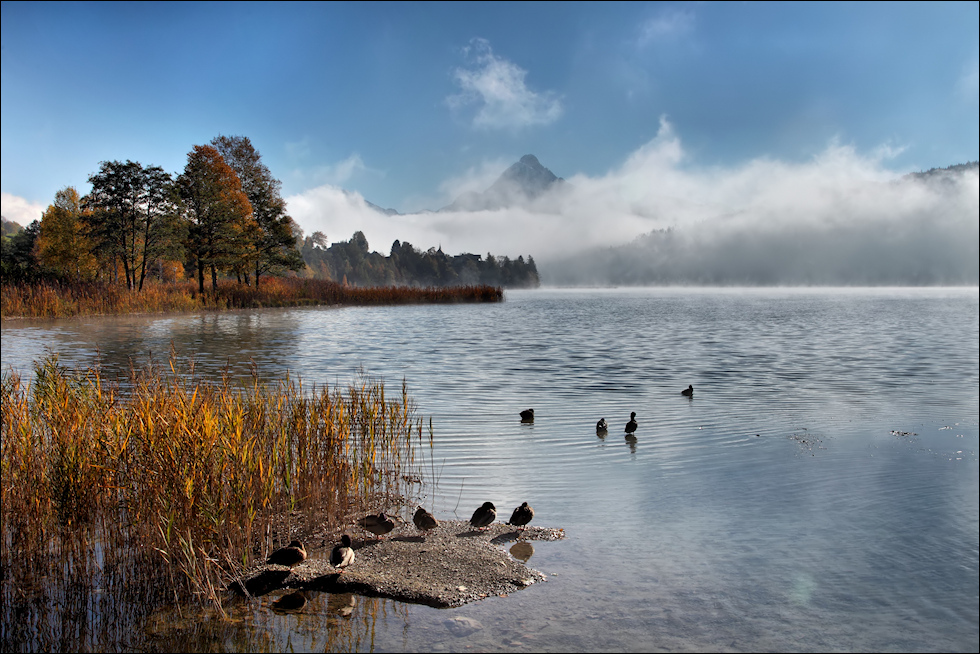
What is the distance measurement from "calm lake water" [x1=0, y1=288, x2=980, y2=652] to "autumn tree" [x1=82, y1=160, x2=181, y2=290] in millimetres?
31851

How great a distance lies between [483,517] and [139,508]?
282 cm

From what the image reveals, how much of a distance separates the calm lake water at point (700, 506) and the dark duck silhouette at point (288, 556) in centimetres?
41

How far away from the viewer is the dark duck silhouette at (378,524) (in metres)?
5.73

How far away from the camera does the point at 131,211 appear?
48.1 metres

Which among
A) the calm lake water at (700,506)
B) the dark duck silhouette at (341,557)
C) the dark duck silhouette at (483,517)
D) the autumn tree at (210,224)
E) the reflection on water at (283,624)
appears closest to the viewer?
the reflection on water at (283,624)

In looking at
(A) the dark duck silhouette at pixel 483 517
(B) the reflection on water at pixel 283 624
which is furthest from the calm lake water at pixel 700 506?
(A) the dark duck silhouette at pixel 483 517

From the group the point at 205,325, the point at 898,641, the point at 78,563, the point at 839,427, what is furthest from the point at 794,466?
the point at 205,325

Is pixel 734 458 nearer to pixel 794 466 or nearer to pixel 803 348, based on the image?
pixel 794 466

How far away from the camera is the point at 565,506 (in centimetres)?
674

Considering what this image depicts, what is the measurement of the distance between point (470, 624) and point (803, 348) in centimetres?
2391

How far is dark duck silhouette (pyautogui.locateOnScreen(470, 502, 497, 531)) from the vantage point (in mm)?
5930

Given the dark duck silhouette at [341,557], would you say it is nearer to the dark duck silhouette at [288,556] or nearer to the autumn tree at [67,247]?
the dark duck silhouette at [288,556]

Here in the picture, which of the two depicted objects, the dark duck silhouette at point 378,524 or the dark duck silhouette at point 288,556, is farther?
the dark duck silhouette at point 378,524

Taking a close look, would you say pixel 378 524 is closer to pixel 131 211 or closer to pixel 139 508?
pixel 139 508
